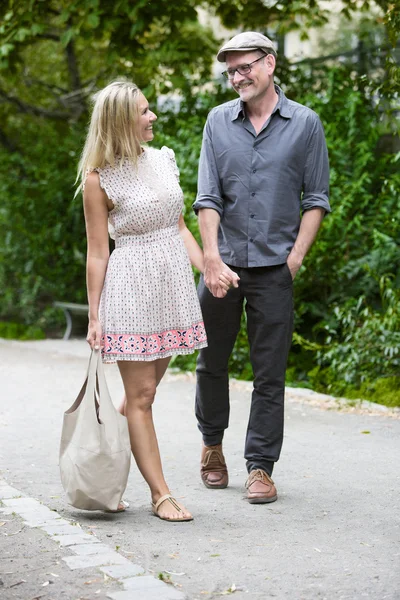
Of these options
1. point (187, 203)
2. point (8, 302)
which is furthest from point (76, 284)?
point (187, 203)

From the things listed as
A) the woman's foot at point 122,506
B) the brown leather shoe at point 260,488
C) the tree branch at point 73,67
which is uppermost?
the tree branch at point 73,67

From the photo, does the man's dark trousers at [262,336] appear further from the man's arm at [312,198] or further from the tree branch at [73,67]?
the tree branch at [73,67]

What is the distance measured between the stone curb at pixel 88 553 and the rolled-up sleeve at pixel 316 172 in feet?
6.25

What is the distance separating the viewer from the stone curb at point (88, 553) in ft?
12.4

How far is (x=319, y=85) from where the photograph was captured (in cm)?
1122

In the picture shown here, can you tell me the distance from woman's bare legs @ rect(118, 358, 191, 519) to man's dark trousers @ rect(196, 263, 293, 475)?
550 millimetres

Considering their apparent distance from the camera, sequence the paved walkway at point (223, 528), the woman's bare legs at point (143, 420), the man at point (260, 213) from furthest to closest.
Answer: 1. the man at point (260, 213)
2. the woman's bare legs at point (143, 420)
3. the paved walkway at point (223, 528)

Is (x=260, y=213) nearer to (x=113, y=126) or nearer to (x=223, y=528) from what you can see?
(x=113, y=126)

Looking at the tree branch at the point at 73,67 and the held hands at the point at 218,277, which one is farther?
the tree branch at the point at 73,67

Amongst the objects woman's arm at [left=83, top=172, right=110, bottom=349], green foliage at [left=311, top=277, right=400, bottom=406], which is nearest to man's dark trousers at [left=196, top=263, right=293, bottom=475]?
woman's arm at [left=83, top=172, right=110, bottom=349]

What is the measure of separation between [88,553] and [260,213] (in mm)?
1874

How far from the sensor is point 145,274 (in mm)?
4871

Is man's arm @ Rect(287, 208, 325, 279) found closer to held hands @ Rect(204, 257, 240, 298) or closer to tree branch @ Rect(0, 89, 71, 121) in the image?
held hands @ Rect(204, 257, 240, 298)

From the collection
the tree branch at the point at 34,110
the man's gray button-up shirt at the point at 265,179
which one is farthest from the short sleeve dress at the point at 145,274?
the tree branch at the point at 34,110
